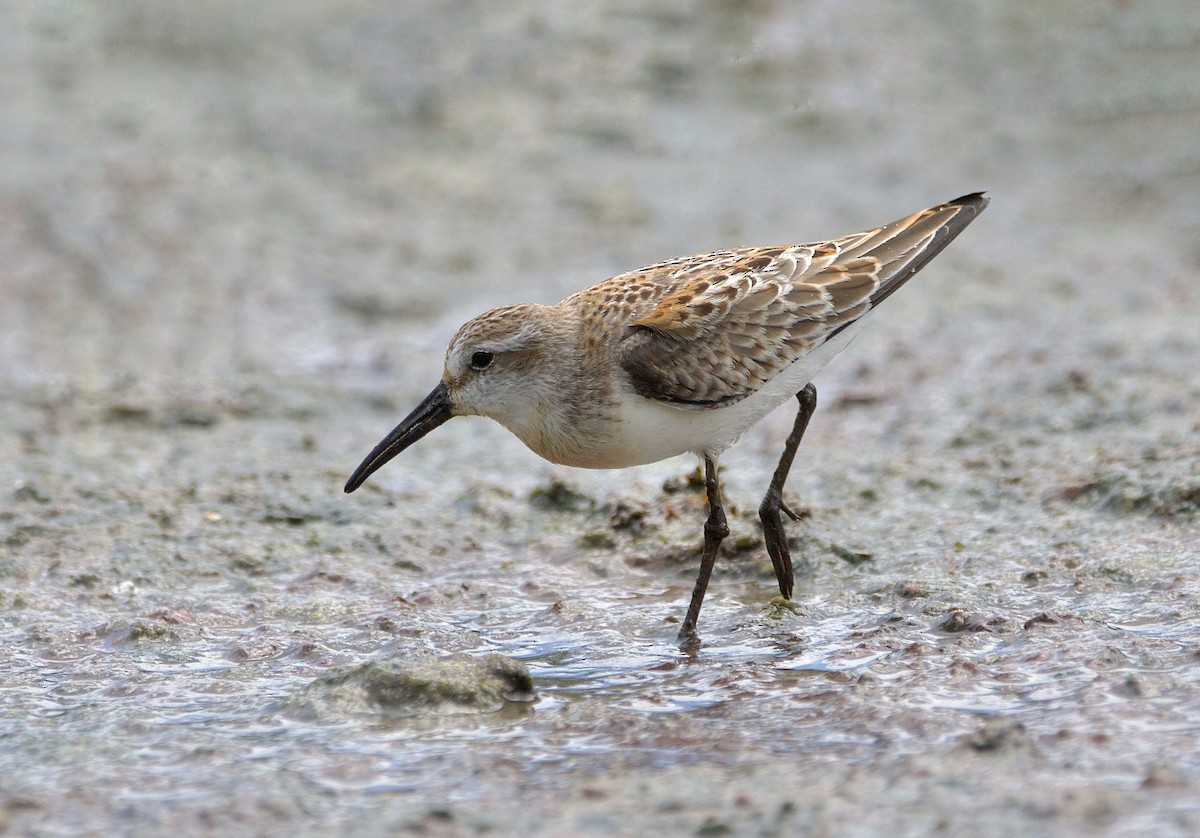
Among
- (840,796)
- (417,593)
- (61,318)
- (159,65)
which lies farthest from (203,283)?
(840,796)

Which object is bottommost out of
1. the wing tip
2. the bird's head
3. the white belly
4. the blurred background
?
the white belly

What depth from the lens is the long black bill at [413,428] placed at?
21.3ft

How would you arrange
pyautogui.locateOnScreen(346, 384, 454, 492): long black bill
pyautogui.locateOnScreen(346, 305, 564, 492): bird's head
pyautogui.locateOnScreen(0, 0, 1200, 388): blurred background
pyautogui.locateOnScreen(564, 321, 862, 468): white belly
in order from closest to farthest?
pyautogui.locateOnScreen(564, 321, 862, 468): white belly
pyautogui.locateOnScreen(346, 305, 564, 492): bird's head
pyautogui.locateOnScreen(346, 384, 454, 492): long black bill
pyautogui.locateOnScreen(0, 0, 1200, 388): blurred background

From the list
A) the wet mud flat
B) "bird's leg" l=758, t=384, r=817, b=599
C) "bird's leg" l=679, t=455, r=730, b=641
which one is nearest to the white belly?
"bird's leg" l=679, t=455, r=730, b=641

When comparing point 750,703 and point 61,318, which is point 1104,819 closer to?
point 750,703

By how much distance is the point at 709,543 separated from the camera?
6.22m

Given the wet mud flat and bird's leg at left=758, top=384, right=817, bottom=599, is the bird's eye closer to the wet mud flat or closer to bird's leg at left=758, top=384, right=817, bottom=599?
the wet mud flat

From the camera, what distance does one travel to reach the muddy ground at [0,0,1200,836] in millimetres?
4871

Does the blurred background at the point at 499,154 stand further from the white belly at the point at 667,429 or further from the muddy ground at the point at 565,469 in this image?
the white belly at the point at 667,429

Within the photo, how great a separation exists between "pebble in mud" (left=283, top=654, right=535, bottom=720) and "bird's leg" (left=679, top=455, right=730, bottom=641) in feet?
2.78

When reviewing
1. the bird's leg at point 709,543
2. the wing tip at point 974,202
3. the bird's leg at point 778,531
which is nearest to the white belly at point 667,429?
→ the bird's leg at point 709,543

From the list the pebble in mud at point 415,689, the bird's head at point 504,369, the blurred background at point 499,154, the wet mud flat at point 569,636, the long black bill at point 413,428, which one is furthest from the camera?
the blurred background at point 499,154

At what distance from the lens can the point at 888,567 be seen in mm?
6750

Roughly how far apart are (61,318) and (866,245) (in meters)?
5.75
